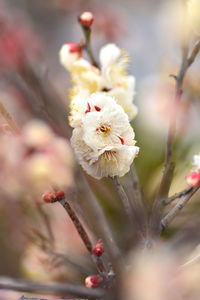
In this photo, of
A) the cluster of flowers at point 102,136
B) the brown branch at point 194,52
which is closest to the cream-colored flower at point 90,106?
the cluster of flowers at point 102,136

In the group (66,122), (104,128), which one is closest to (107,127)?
(104,128)

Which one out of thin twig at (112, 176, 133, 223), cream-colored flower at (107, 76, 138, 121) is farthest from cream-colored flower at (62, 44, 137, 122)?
thin twig at (112, 176, 133, 223)

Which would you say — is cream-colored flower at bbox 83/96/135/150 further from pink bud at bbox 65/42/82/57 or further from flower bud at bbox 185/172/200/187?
pink bud at bbox 65/42/82/57

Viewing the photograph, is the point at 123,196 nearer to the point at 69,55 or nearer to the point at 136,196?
the point at 136,196

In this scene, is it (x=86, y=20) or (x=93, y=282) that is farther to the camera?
(x=86, y=20)

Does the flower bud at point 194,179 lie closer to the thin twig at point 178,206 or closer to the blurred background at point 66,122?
the thin twig at point 178,206
